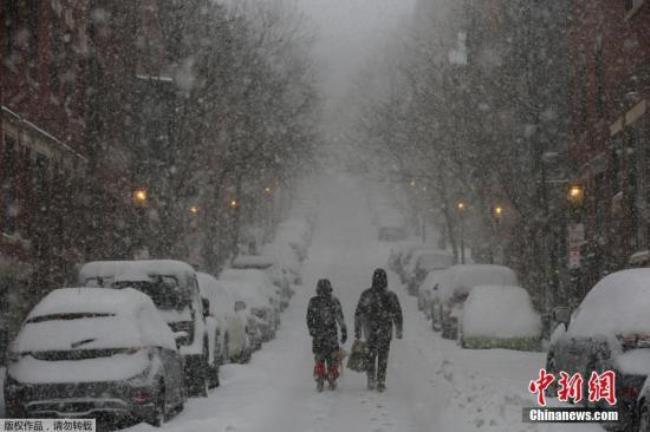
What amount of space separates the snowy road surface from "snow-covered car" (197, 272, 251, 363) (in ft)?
1.22

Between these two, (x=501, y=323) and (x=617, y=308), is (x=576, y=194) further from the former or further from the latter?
(x=617, y=308)

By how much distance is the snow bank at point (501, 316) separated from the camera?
83.1ft

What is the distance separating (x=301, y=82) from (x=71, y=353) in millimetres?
34635

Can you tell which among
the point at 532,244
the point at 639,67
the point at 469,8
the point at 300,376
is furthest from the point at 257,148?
the point at 300,376

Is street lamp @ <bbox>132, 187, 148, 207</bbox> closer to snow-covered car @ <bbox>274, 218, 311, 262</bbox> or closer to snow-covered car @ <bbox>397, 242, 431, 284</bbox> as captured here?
snow-covered car @ <bbox>397, 242, 431, 284</bbox>

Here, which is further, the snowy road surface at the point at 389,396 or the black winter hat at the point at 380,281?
the black winter hat at the point at 380,281

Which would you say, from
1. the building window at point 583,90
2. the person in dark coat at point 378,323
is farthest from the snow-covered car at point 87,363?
the building window at point 583,90

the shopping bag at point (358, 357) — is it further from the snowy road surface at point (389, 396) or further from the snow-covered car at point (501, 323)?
the snow-covered car at point (501, 323)

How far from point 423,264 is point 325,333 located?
92.3 feet

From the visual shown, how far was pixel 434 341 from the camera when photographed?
28.7 m

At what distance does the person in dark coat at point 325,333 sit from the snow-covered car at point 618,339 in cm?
533

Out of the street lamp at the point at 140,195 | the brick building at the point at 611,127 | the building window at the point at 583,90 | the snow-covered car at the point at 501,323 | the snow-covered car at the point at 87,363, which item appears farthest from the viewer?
the building window at the point at 583,90

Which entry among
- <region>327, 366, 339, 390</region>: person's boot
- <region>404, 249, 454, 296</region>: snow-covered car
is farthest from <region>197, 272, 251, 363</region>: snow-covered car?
<region>404, 249, 454, 296</region>: snow-covered car

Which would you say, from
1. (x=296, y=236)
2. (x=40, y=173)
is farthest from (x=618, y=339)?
(x=296, y=236)
